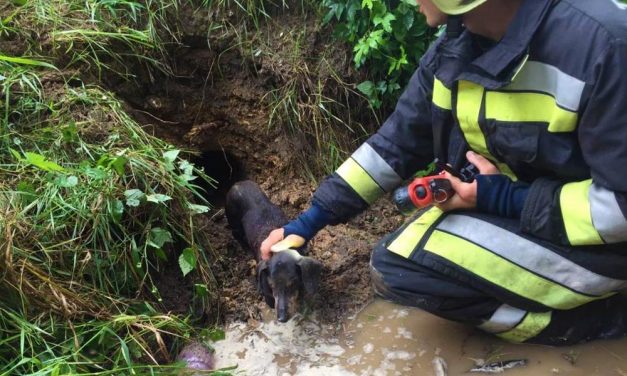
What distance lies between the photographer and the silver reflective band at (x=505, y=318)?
2.51m

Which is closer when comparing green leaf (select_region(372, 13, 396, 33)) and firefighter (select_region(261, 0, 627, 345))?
firefighter (select_region(261, 0, 627, 345))

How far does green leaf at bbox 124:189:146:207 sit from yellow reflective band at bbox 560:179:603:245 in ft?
5.38

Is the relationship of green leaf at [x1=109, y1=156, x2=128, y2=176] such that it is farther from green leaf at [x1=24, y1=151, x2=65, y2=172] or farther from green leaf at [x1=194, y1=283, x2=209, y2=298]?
green leaf at [x1=194, y1=283, x2=209, y2=298]

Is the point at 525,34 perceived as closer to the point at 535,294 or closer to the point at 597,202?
the point at 597,202

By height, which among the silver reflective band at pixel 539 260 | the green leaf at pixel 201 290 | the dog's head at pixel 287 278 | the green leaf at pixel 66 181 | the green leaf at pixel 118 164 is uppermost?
the silver reflective band at pixel 539 260

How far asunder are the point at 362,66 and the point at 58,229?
70.0 inches

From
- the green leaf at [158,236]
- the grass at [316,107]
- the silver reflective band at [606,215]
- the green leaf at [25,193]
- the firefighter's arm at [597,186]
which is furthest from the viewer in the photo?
the grass at [316,107]

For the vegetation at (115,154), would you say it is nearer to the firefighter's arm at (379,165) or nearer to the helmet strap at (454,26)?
the firefighter's arm at (379,165)

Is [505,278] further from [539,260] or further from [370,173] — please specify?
[370,173]

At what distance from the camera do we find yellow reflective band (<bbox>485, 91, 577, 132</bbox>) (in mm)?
2105

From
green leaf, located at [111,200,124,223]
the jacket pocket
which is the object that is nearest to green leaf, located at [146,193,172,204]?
green leaf, located at [111,200,124,223]

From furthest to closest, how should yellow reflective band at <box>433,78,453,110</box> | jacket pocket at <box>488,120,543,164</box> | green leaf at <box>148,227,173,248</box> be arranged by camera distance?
green leaf at <box>148,227,173,248</box> → yellow reflective band at <box>433,78,453,110</box> → jacket pocket at <box>488,120,543,164</box>

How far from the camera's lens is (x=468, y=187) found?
2402mm

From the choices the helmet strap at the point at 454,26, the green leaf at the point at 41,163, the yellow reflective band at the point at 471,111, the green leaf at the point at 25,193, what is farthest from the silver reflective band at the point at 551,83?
the green leaf at the point at 25,193
